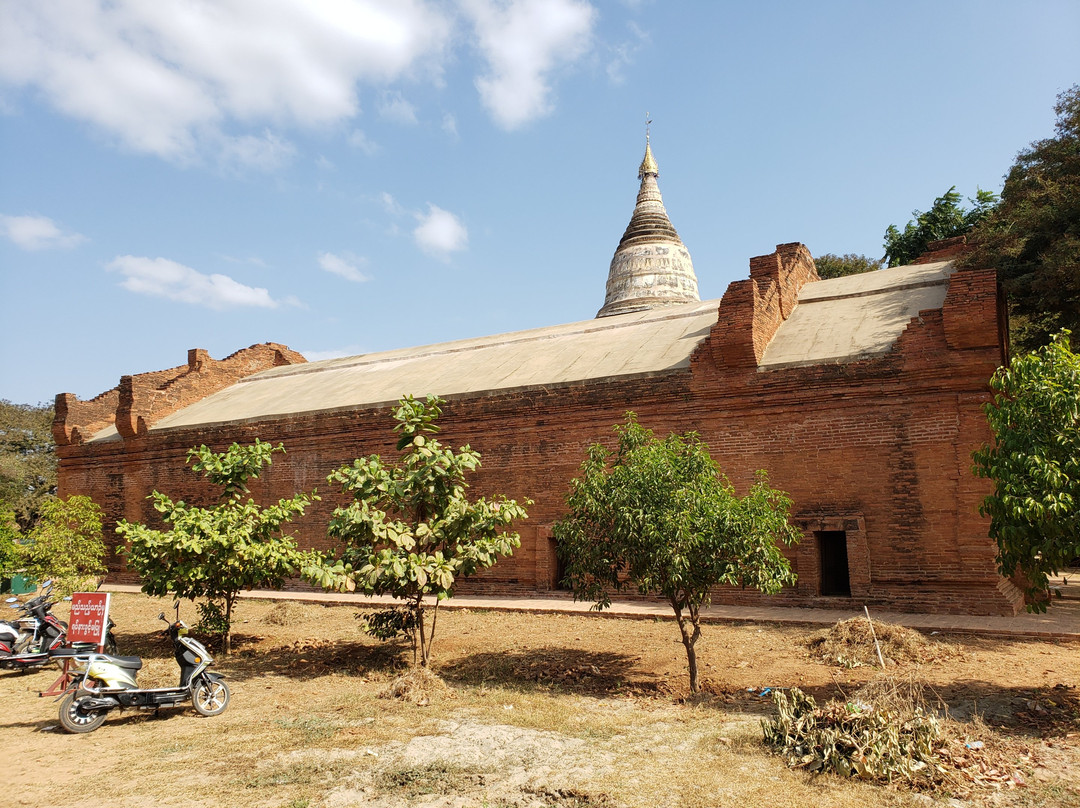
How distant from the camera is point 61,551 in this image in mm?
12594

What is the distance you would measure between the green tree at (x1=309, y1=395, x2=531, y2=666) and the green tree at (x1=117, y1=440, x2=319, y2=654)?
1367 mm

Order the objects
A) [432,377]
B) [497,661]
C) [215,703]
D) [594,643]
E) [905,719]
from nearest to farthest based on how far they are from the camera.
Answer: [905,719] → [215,703] → [497,661] → [594,643] → [432,377]

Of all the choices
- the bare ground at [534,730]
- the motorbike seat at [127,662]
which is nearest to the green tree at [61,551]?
the bare ground at [534,730]

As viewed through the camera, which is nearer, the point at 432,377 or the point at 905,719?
the point at 905,719

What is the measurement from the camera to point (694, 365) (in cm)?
1303

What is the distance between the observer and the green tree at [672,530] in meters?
7.48

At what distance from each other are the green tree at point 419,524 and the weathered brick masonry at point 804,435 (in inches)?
199

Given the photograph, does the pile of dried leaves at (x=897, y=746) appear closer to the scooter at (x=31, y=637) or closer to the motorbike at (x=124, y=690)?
the motorbike at (x=124, y=690)

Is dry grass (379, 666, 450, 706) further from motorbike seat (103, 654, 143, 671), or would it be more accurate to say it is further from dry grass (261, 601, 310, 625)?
dry grass (261, 601, 310, 625)

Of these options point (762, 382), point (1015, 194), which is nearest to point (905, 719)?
point (762, 382)

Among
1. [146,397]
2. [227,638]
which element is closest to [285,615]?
[227,638]

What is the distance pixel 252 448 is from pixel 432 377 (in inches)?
316

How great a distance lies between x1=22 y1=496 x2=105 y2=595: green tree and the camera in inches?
482

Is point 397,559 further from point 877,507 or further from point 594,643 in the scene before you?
point 877,507
